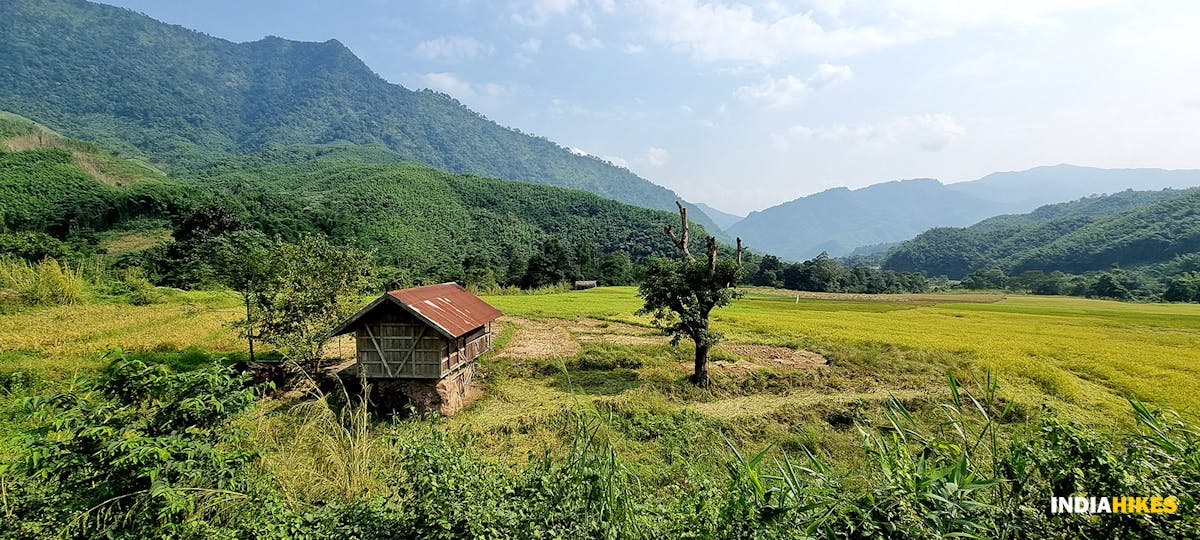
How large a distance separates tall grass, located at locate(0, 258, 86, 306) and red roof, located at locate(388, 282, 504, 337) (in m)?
20.9

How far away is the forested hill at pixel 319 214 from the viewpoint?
46719 mm

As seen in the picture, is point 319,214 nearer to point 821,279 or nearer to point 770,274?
point 770,274

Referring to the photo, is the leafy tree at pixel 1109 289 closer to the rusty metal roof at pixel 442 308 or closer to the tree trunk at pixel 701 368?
the tree trunk at pixel 701 368

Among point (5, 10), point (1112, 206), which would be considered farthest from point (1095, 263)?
point (5, 10)

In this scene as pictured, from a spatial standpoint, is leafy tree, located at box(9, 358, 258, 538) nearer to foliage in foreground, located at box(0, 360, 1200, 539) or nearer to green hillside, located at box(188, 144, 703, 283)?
foliage in foreground, located at box(0, 360, 1200, 539)

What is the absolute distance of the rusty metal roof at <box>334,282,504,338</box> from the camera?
1321 cm

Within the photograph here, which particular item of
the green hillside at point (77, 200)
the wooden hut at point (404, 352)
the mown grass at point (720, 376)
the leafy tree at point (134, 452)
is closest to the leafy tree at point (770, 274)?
the mown grass at point (720, 376)

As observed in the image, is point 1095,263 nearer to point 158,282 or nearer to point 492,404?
point 492,404

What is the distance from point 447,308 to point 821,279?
63.6 m

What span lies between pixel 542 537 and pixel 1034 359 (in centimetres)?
2241

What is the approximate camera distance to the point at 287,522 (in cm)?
388

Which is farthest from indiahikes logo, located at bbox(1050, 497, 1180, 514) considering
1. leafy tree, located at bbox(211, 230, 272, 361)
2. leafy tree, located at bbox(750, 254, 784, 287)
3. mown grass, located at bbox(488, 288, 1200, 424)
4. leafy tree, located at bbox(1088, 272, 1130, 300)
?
leafy tree, located at bbox(750, 254, 784, 287)

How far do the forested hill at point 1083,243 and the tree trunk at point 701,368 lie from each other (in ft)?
287

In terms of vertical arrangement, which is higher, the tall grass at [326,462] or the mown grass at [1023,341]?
the tall grass at [326,462]
